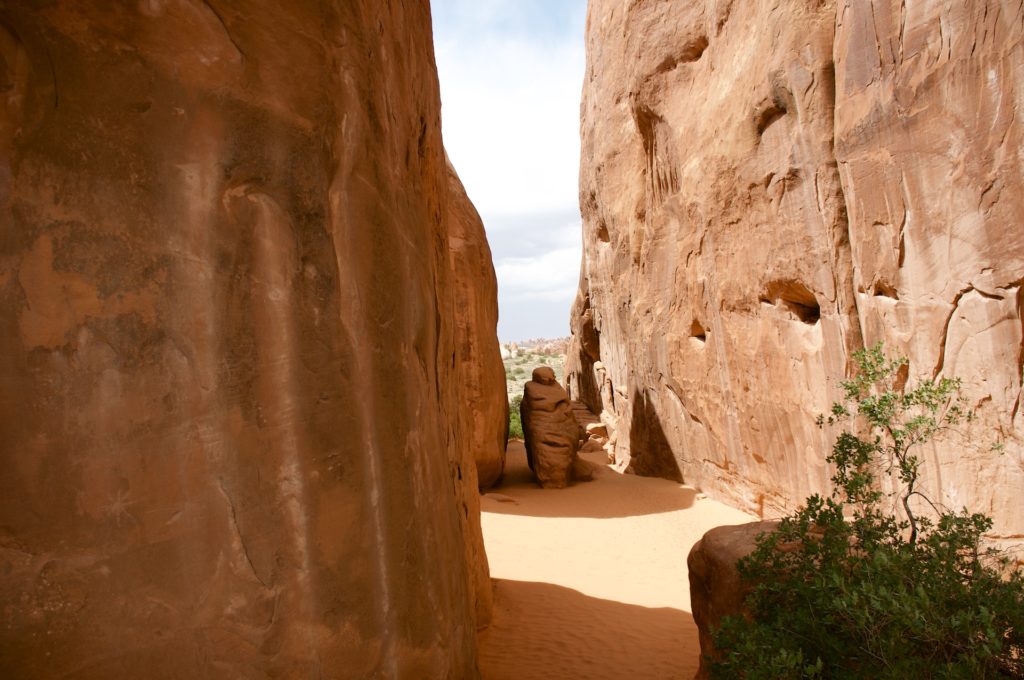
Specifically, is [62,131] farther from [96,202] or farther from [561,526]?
[561,526]

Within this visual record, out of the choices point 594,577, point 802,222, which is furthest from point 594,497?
point 802,222

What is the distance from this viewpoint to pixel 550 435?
572 inches

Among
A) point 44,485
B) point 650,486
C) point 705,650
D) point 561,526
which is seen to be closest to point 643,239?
point 650,486

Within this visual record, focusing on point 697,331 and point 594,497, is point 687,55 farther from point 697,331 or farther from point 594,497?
point 594,497

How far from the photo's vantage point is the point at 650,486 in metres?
13.6

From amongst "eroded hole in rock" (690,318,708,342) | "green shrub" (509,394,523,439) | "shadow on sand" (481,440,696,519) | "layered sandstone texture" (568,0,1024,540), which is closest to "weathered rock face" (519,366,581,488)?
"shadow on sand" (481,440,696,519)

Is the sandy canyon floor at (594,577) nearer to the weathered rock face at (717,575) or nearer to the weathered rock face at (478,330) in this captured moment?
the weathered rock face at (478,330)

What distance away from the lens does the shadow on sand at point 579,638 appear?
587 cm

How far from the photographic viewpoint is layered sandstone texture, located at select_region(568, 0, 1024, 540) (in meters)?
6.24

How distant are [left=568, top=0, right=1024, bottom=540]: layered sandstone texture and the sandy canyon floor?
1359mm

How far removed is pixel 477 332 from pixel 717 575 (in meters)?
9.63

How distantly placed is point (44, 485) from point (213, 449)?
1.97 feet

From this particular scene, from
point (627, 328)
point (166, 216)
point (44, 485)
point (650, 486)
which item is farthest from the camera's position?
point (627, 328)

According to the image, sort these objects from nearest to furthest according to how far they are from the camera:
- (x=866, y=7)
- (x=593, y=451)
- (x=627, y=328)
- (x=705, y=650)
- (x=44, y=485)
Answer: (x=44, y=485) → (x=705, y=650) → (x=866, y=7) → (x=627, y=328) → (x=593, y=451)
